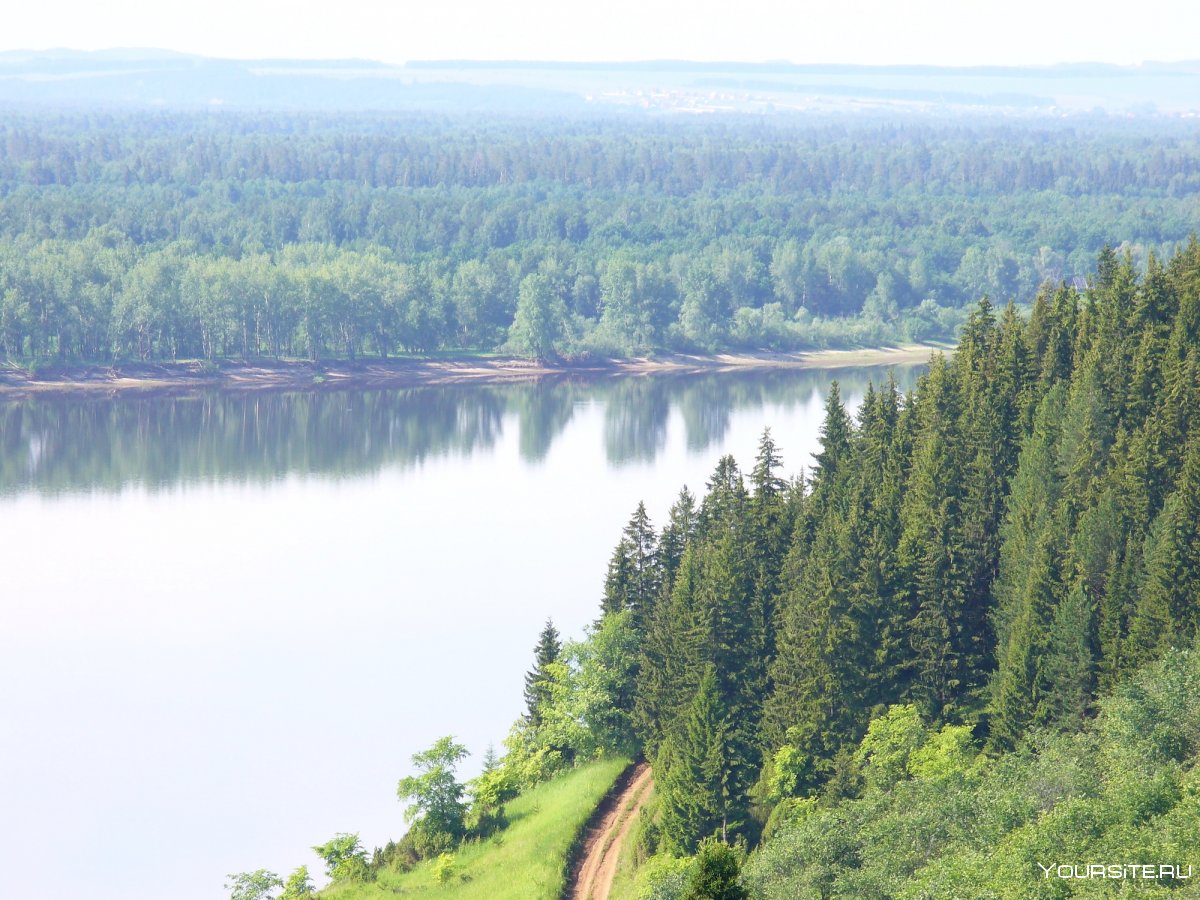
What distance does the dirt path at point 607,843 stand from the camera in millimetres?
32688

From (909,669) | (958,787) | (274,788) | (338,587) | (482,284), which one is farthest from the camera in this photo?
(482,284)

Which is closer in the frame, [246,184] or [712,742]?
[712,742]

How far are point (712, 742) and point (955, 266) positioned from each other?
107187 mm

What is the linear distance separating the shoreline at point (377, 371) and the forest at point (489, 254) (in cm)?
145

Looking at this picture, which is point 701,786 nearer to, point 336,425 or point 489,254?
point 336,425

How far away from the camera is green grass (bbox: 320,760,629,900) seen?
32.9 m

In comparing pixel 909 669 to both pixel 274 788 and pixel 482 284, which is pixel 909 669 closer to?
pixel 274 788

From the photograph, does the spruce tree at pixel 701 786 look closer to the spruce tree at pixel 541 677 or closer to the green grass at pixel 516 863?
the green grass at pixel 516 863

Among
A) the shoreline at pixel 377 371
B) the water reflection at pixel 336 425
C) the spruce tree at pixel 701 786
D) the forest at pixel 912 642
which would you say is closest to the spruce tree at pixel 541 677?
the forest at pixel 912 642

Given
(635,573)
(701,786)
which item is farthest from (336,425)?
(701,786)

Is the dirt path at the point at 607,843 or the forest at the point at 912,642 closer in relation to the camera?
the forest at the point at 912,642

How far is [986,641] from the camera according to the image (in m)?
37.8

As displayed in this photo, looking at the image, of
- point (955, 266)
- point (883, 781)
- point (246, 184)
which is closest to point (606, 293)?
point (955, 266)

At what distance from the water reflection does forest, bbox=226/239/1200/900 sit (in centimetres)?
3597
